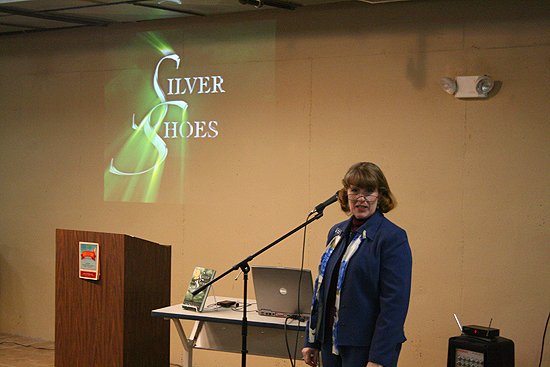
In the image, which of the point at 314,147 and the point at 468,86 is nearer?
the point at 468,86

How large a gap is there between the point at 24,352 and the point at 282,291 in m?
3.52

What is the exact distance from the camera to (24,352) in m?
5.93

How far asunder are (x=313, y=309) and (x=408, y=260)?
20.6 inches

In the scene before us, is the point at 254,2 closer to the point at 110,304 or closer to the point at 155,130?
the point at 155,130

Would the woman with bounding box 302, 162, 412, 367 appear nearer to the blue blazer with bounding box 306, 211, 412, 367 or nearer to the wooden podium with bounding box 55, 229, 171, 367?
the blue blazer with bounding box 306, 211, 412, 367

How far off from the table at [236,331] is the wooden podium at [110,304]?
0.78 ft

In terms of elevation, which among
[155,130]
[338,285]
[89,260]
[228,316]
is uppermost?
[155,130]

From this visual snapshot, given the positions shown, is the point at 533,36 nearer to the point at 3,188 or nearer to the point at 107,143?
the point at 107,143

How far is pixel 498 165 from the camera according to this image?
4578 mm

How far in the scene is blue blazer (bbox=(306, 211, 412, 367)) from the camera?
2.62 metres

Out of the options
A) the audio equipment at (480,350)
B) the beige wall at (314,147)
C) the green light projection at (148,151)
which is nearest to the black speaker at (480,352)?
the audio equipment at (480,350)

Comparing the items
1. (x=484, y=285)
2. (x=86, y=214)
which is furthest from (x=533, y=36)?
(x=86, y=214)

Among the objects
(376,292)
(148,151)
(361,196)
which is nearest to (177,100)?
(148,151)

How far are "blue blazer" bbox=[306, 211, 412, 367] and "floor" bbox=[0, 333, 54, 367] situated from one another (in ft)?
12.6
